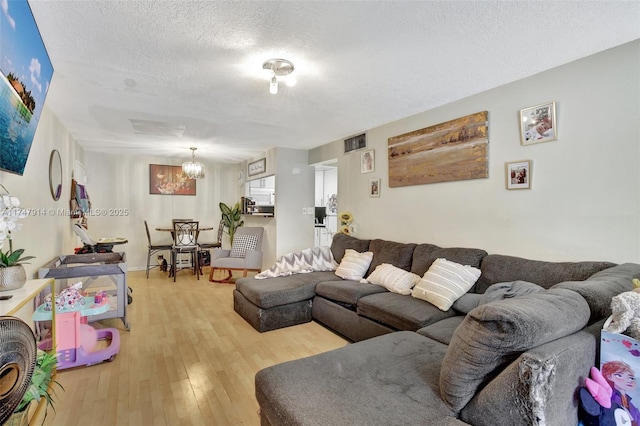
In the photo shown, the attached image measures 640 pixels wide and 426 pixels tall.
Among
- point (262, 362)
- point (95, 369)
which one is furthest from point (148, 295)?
point (262, 362)

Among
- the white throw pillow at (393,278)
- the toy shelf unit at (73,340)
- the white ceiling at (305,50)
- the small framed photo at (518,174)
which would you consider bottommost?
the toy shelf unit at (73,340)

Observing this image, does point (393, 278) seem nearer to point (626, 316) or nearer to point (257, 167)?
point (626, 316)

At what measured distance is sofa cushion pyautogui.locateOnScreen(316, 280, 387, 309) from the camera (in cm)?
288

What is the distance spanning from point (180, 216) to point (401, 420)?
6.29 meters

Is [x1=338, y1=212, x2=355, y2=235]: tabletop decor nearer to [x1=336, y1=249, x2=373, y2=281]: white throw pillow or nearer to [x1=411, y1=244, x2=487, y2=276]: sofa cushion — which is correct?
[x1=336, y1=249, x2=373, y2=281]: white throw pillow

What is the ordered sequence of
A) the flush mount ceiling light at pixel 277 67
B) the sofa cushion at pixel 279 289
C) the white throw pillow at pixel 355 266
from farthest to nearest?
the white throw pillow at pixel 355 266
the sofa cushion at pixel 279 289
the flush mount ceiling light at pixel 277 67

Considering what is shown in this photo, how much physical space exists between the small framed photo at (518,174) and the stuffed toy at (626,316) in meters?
1.42

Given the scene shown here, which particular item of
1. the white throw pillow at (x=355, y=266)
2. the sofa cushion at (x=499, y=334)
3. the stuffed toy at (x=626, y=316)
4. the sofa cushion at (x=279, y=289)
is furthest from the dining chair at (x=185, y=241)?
the stuffed toy at (x=626, y=316)

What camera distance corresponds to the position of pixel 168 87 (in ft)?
8.55

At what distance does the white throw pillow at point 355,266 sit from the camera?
3.40 meters

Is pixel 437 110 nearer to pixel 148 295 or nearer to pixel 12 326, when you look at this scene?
pixel 12 326

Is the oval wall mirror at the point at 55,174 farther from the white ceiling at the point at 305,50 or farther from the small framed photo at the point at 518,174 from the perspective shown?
the small framed photo at the point at 518,174

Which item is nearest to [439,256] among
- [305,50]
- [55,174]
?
[305,50]

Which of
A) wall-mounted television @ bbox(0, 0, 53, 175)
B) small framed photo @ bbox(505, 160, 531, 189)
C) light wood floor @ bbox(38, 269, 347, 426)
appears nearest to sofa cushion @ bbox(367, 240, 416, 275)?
light wood floor @ bbox(38, 269, 347, 426)
